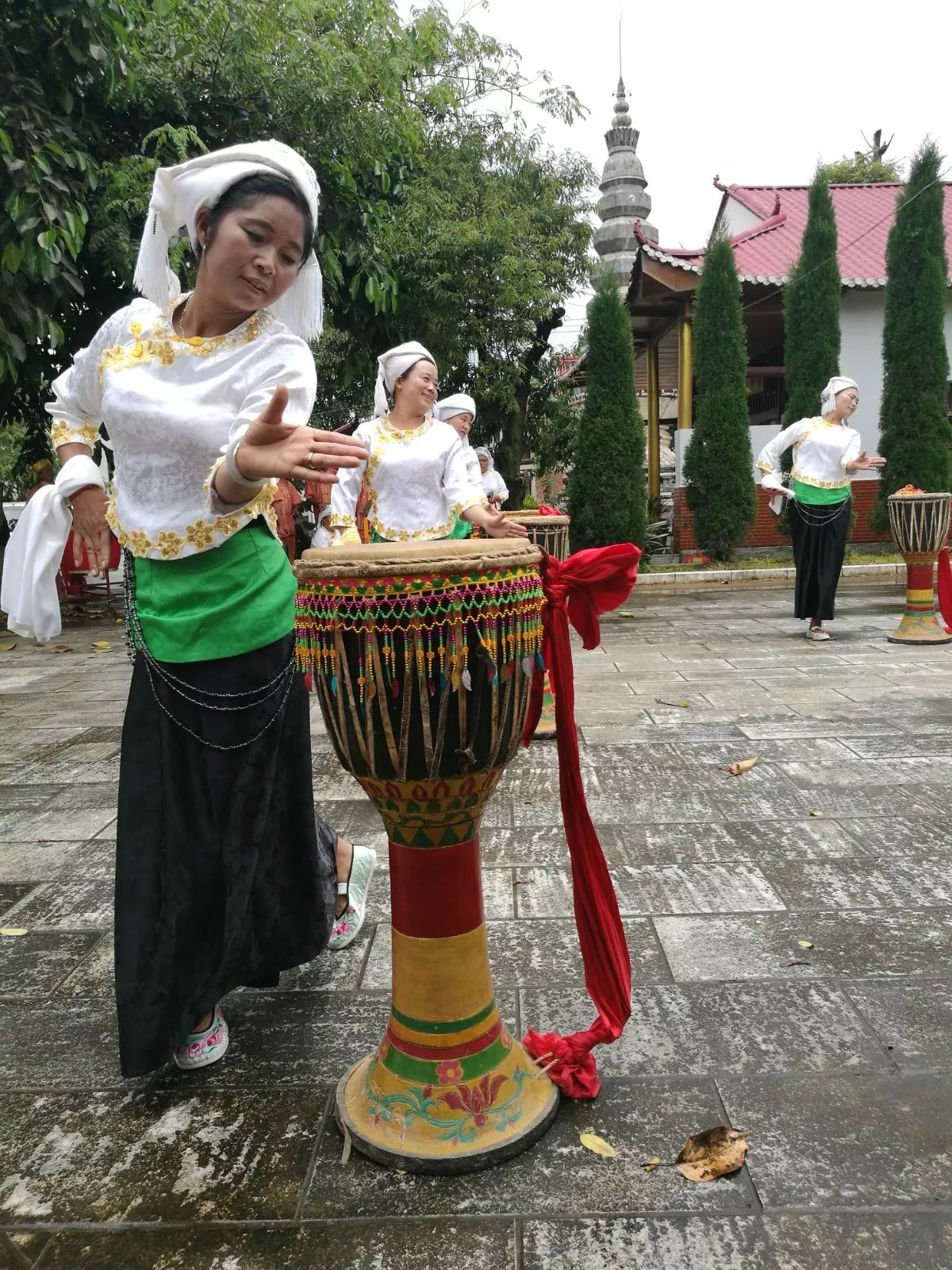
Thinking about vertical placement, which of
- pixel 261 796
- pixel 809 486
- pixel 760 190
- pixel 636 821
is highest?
pixel 760 190

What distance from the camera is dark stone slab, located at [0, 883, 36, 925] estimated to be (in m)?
2.80

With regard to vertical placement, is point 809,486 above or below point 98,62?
below

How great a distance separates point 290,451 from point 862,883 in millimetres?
2162

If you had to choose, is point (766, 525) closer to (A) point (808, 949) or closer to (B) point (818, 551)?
(B) point (818, 551)

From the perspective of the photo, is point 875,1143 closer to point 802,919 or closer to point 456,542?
point 802,919

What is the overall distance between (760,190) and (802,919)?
1961 centimetres

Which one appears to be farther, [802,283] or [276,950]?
[802,283]

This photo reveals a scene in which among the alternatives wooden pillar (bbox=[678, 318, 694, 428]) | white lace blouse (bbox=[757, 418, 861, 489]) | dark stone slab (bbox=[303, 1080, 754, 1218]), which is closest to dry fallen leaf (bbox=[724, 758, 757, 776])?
dark stone slab (bbox=[303, 1080, 754, 1218])

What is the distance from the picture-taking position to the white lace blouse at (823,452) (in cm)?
703

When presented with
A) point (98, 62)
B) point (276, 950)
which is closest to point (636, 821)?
point (276, 950)

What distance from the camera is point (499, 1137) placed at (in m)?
1.71

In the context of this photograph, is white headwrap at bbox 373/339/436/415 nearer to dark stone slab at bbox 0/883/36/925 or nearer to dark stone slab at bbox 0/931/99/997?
dark stone slab at bbox 0/883/36/925

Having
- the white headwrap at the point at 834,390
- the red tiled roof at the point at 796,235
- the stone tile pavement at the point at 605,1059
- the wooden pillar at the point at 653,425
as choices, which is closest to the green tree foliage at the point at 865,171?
the red tiled roof at the point at 796,235

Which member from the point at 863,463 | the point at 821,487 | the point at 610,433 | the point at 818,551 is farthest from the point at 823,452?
the point at 610,433
